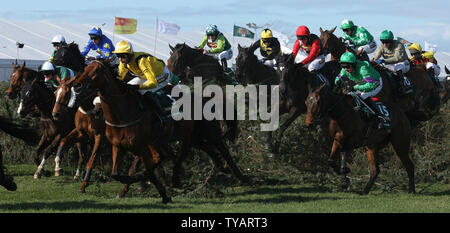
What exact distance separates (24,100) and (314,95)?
570 centimetres

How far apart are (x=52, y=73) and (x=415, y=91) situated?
773cm

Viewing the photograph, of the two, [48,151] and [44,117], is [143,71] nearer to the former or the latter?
[48,151]

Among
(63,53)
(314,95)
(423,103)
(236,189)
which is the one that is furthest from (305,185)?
(63,53)

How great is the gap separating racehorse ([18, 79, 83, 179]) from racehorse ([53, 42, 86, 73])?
58 centimetres

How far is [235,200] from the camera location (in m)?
10.8

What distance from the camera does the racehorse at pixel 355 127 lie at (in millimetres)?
10977

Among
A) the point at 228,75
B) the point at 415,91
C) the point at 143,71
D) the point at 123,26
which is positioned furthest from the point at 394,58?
the point at 123,26

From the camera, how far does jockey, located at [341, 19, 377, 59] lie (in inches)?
592

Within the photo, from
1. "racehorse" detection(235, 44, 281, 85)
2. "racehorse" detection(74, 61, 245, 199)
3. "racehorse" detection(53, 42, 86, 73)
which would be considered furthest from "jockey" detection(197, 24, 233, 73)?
"racehorse" detection(74, 61, 245, 199)

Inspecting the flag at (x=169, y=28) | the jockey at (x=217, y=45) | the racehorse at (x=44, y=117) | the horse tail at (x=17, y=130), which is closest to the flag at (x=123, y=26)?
the flag at (x=169, y=28)

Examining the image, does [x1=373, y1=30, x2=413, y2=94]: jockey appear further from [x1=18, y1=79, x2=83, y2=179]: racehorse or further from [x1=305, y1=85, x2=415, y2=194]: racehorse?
[x1=18, y1=79, x2=83, y2=179]: racehorse

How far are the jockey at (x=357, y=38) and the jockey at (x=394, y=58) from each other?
13.1 inches

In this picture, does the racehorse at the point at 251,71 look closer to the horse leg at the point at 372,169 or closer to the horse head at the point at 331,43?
the horse head at the point at 331,43
